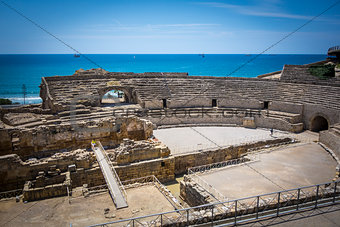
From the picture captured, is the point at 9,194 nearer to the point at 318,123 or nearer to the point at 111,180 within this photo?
the point at 111,180

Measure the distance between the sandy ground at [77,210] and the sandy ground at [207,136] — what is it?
496cm

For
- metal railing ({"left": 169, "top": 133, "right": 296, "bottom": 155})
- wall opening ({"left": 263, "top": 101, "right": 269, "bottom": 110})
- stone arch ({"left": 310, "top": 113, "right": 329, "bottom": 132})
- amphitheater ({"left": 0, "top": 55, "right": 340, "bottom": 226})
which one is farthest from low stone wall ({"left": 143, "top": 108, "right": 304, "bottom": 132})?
metal railing ({"left": 169, "top": 133, "right": 296, "bottom": 155})

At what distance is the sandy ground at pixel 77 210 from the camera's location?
29.9ft

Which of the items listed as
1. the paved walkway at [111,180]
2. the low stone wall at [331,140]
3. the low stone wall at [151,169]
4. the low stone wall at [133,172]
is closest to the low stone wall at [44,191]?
the low stone wall at [133,172]

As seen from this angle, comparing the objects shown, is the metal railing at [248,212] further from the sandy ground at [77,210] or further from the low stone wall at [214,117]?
the low stone wall at [214,117]

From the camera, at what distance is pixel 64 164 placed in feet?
41.6

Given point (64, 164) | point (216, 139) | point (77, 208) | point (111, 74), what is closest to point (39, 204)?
point (77, 208)

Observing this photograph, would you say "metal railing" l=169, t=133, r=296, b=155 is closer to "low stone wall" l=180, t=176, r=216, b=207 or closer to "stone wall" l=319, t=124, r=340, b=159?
"stone wall" l=319, t=124, r=340, b=159

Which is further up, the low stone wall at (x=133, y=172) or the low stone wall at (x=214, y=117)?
the low stone wall at (x=214, y=117)

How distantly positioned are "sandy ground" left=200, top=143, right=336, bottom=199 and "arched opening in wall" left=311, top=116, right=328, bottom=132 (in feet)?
16.2

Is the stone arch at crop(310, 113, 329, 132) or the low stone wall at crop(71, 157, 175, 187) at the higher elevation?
the stone arch at crop(310, 113, 329, 132)

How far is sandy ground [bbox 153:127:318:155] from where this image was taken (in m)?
16.6

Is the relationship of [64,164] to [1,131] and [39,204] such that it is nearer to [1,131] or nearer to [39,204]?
[39,204]

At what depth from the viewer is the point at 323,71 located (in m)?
24.0
